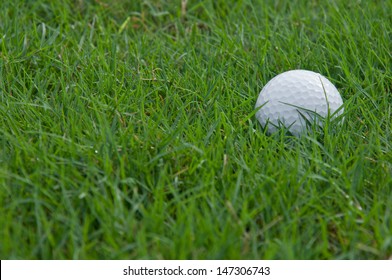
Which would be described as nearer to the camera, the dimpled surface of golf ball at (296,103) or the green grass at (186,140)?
the green grass at (186,140)

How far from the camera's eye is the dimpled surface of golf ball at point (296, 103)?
9.84 ft

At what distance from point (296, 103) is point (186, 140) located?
1.89ft

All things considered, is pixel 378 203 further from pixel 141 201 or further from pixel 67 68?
pixel 67 68

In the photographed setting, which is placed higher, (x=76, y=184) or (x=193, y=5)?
(x=193, y=5)

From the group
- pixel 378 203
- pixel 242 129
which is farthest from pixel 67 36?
pixel 378 203

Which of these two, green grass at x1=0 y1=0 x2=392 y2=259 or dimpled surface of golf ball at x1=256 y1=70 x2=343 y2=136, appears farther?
dimpled surface of golf ball at x1=256 y1=70 x2=343 y2=136

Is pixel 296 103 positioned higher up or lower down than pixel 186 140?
higher up

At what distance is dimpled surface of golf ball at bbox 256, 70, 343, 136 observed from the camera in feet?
9.84

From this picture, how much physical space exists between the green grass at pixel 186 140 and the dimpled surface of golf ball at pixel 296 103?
0.24 feet

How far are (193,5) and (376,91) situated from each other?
5.13 feet

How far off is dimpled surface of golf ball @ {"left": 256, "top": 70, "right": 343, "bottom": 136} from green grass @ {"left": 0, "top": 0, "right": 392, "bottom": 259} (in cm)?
7

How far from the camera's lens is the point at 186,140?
9.36 feet
